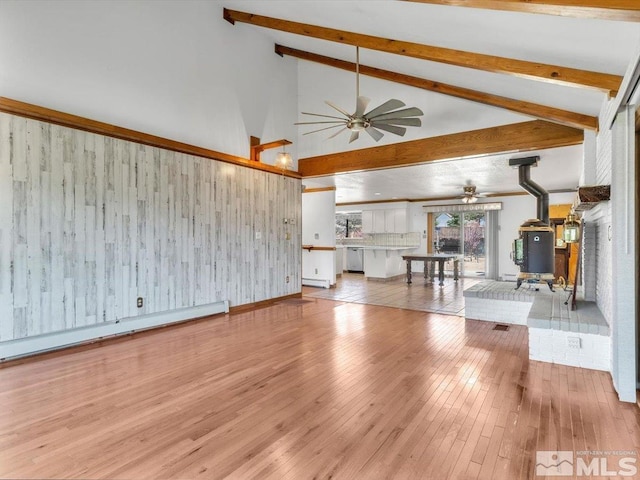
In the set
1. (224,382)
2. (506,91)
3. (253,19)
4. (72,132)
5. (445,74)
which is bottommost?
(224,382)

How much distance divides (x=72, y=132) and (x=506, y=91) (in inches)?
194

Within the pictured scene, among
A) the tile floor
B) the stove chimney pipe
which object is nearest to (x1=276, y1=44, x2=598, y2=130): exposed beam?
the stove chimney pipe

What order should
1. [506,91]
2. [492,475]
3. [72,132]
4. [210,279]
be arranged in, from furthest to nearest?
[210,279]
[506,91]
[72,132]
[492,475]

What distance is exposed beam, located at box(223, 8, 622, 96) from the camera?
2627mm

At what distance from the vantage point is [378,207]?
38.5ft

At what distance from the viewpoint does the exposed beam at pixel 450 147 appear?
4.66m

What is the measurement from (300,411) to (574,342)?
8.89 ft

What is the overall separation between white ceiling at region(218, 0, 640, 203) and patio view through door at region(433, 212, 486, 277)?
2.28m

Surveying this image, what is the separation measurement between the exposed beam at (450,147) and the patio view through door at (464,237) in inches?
233

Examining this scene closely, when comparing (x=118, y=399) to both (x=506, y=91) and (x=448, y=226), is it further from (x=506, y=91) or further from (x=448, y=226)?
(x=448, y=226)

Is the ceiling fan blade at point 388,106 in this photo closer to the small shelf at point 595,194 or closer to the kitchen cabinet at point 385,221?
the small shelf at point 595,194

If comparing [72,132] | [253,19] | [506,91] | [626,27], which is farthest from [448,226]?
[72,132]

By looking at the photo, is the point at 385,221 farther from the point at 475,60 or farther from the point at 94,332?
the point at 94,332

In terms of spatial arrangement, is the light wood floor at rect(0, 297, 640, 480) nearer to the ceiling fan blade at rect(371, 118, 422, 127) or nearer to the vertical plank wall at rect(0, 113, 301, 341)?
the vertical plank wall at rect(0, 113, 301, 341)
